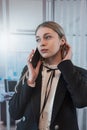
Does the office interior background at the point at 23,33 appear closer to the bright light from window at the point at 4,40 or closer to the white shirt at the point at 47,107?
the bright light from window at the point at 4,40

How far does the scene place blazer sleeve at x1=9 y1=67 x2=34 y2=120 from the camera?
896 mm

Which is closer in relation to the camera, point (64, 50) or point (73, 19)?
point (64, 50)

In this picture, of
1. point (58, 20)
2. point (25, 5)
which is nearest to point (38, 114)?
point (58, 20)

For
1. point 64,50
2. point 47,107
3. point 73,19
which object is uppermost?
point 73,19

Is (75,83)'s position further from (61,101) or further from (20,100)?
(20,100)

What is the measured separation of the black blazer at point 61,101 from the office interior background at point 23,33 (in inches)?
33.3

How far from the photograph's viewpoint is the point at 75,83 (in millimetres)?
872

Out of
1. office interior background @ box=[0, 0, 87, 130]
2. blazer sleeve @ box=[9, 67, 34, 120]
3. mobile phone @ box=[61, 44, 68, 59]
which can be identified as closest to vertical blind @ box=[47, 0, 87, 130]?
office interior background @ box=[0, 0, 87, 130]

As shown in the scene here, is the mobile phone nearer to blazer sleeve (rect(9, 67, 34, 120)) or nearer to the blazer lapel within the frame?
the blazer lapel

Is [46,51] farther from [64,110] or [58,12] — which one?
[58,12]

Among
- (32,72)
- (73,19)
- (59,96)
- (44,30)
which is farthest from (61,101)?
(73,19)

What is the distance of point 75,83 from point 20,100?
0.80 feet

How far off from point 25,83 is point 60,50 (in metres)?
0.21

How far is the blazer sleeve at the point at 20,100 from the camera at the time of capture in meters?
0.90
